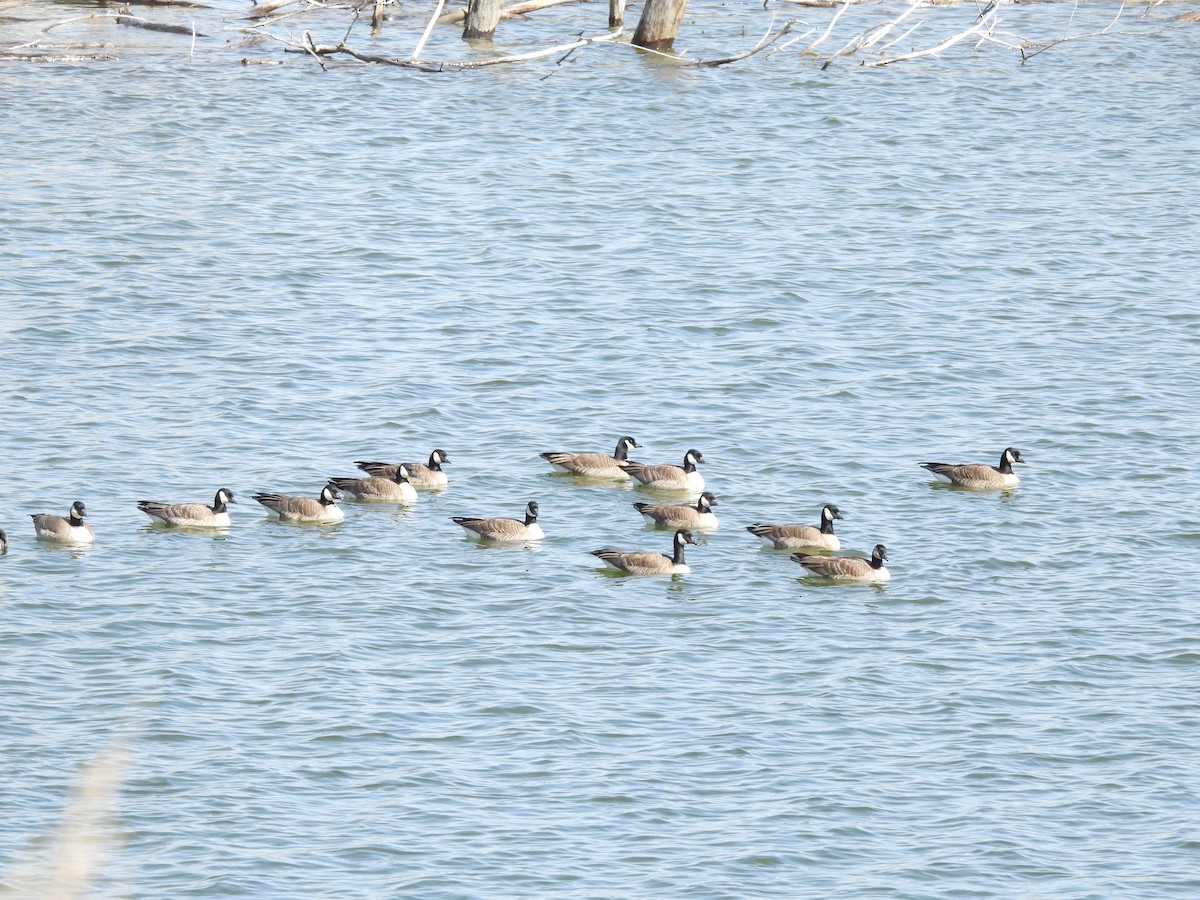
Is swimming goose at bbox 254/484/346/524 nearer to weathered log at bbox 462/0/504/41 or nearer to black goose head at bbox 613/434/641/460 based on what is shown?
black goose head at bbox 613/434/641/460

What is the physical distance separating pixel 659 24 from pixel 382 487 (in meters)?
26.0

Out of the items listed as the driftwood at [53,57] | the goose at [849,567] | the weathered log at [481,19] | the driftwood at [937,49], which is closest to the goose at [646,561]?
the goose at [849,567]

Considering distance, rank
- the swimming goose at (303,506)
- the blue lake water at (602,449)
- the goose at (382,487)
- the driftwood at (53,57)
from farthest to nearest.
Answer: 1. the driftwood at (53,57)
2. the goose at (382,487)
3. the swimming goose at (303,506)
4. the blue lake water at (602,449)

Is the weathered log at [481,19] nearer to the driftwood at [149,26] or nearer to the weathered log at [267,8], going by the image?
the weathered log at [267,8]

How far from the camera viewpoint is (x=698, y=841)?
14.3 meters

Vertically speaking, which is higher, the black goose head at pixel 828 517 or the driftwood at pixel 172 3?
the driftwood at pixel 172 3

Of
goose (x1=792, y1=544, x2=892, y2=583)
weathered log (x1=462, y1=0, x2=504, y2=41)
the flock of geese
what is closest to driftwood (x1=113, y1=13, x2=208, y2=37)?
weathered log (x1=462, y1=0, x2=504, y2=41)

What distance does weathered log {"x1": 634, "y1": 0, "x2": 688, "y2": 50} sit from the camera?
147ft

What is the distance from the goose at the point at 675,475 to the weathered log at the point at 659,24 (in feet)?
79.8

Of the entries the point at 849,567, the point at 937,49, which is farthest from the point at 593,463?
the point at 937,49

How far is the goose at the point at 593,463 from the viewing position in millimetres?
23172

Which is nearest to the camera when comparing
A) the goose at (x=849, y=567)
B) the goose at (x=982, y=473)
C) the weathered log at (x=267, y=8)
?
the goose at (x=849, y=567)

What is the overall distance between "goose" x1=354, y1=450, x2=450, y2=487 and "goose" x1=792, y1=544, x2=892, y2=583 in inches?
197

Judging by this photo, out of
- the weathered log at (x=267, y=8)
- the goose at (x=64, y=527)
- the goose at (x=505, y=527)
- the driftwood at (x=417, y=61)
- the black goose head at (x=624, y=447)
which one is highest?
the weathered log at (x=267, y=8)
